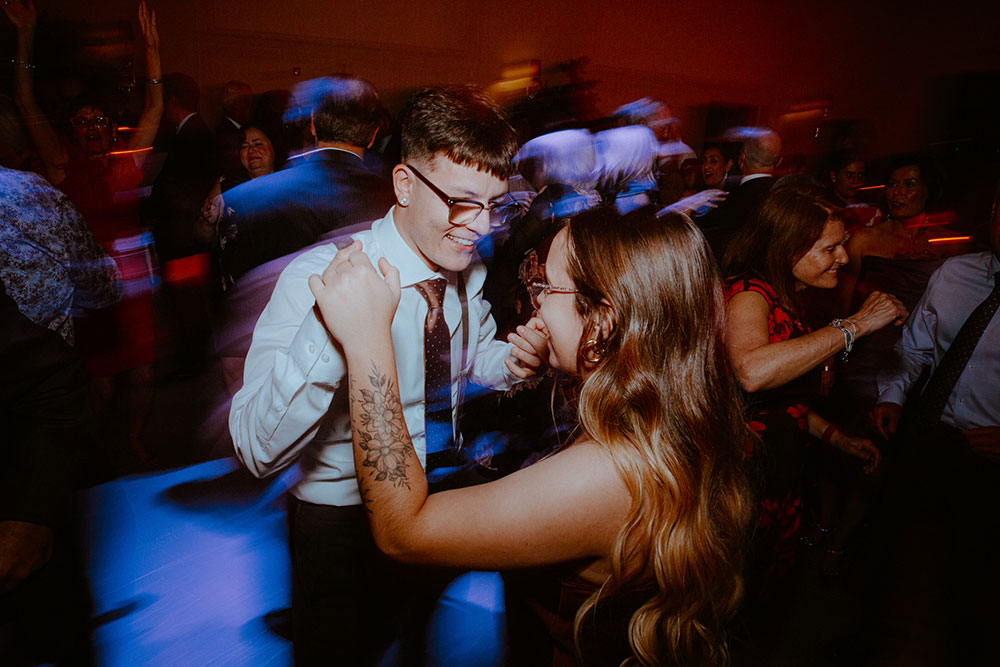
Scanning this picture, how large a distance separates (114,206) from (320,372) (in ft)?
5.11

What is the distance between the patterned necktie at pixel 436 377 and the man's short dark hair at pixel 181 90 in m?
2.17

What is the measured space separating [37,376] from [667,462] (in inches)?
45.3

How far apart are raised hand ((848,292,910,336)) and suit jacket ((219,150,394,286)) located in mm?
1487

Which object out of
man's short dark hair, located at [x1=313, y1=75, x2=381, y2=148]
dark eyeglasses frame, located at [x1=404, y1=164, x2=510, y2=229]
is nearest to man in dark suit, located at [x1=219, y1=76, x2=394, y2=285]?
man's short dark hair, located at [x1=313, y1=75, x2=381, y2=148]

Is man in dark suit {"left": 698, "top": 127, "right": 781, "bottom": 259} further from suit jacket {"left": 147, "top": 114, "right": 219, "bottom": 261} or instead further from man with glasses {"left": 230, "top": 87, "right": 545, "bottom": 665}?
suit jacket {"left": 147, "top": 114, "right": 219, "bottom": 261}

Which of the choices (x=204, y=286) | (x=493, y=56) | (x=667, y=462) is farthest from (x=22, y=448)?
(x=493, y=56)

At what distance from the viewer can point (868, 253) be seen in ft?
9.66

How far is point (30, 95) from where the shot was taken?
1.43 m

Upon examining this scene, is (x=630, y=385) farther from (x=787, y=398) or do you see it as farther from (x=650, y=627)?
(x=787, y=398)

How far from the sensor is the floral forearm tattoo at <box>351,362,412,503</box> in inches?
33.6

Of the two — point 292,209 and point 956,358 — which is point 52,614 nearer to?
point 292,209

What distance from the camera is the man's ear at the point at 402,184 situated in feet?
3.65

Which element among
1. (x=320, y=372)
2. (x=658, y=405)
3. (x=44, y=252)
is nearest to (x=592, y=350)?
(x=658, y=405)

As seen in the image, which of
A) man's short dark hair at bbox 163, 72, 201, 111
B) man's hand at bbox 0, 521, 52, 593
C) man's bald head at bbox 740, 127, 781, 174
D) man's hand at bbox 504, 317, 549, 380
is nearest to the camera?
man's hand at bbox 0, 521, 52, 593
